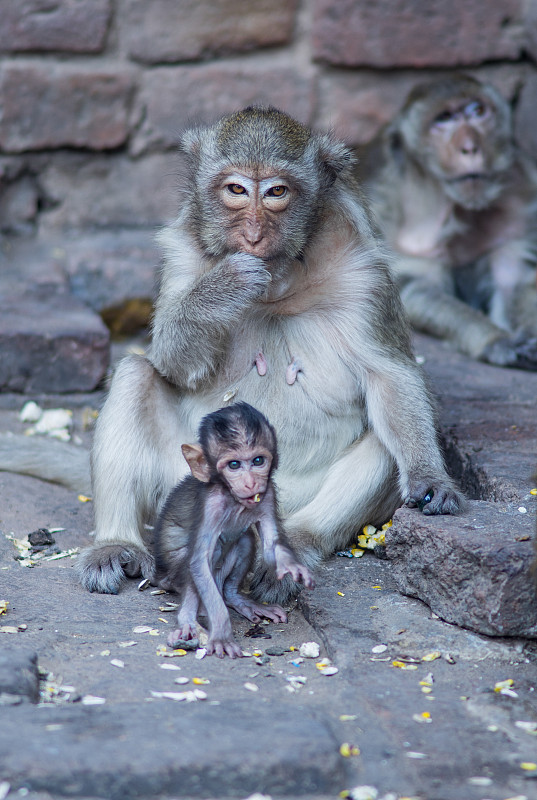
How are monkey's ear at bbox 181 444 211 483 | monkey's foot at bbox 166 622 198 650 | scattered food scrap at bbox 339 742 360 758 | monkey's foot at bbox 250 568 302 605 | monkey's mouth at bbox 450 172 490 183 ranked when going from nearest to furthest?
scattered food scrap at bbox 339 742 360 758
monkey's foot at bbox 166 622 198 650
monkey's ear at bbox 181 444 211 483
monkey's foot at bbox 250 568 302 605
monkey's mouth at bbox 450 172 490 183

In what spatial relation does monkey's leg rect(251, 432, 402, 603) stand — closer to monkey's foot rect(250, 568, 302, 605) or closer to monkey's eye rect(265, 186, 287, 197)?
monkey's foot rect(250, 568, 302, 605)

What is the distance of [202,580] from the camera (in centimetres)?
333

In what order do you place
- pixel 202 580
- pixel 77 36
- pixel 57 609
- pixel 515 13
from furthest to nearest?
1. pixel 515 13
2. pixel 77 36
3. pixel 57 609
4. pixel 202 580

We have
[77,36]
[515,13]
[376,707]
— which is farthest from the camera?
[515,13]

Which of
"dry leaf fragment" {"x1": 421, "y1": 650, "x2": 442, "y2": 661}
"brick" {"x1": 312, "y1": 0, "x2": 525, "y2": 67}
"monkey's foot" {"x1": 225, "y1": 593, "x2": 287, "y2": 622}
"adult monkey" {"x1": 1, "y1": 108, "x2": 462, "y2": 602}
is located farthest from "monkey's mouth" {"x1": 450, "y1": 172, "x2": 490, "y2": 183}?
"dry leaf fragment" {"x1": 421, "y1": 650, "x2": 442, "y2": 661}

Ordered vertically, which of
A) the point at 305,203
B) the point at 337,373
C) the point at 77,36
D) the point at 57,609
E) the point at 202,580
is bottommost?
the point at 57,609

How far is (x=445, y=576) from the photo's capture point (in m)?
3.35

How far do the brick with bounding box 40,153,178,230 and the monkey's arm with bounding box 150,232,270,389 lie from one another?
3.03 metres

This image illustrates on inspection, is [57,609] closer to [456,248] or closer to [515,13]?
[456,248]

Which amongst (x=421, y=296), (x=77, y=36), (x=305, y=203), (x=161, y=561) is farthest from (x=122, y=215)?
(x=161, y=561)

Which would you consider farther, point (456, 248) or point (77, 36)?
point (456, 248)

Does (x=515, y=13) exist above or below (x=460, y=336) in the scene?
above

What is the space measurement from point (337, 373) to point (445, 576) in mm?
1075

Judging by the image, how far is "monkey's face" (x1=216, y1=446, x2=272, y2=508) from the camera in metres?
3.23
